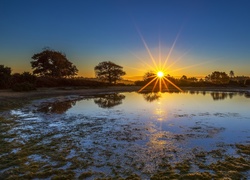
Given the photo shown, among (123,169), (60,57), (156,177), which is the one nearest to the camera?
(156,177)

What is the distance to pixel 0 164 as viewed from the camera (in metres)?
6.33

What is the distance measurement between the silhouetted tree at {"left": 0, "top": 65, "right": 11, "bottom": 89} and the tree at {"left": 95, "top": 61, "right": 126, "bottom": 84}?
36.0m

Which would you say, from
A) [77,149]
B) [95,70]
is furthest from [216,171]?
[95,70]

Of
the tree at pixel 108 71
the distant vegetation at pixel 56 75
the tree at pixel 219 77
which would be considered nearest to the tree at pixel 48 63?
the distant vegetation at pixel 56 75

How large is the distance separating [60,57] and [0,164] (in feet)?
197

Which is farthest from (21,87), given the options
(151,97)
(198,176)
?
(198,176)

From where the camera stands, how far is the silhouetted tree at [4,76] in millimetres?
34344

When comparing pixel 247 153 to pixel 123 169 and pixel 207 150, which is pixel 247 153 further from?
pixel 123 169

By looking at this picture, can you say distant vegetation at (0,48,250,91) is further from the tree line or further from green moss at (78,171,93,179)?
green moss at (78,171,93,179)

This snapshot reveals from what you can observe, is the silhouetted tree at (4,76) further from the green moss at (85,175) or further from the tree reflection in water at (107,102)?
the green moss at (85,175)

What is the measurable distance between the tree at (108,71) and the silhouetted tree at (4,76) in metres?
36.0

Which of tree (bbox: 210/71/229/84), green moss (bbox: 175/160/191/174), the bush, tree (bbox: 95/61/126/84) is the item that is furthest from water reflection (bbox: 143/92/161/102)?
tree (bbox: 210/71/229/84)

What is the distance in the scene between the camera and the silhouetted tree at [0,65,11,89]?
3434cm

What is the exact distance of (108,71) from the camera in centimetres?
7075
